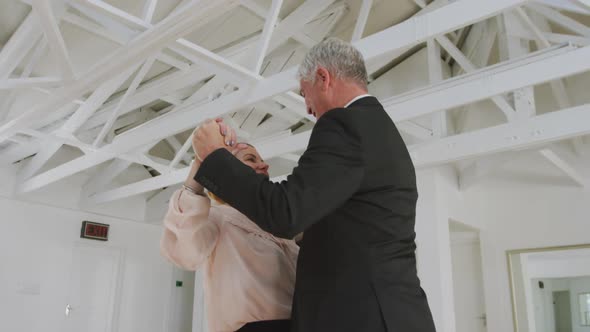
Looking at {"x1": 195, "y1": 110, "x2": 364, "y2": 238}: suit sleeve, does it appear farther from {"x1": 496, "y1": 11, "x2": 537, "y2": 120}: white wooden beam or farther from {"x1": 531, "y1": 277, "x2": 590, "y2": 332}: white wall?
{"x1": 531, "y1": 277, "x2": 590, "y2": 332}: white wall

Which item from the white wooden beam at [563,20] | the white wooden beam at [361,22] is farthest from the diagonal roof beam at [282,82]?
the white wooden beam at [563,20]

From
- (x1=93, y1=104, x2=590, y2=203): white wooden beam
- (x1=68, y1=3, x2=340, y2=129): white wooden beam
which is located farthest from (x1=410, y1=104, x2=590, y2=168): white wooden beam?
(x1=68, y1=3, x2=340, y2=129): white wooden beam

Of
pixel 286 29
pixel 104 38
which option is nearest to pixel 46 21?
pixel 104 38

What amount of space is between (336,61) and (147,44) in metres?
2.35

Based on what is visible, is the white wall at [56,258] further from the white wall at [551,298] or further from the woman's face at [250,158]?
the woman's face at [250,158]

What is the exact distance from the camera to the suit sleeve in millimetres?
845

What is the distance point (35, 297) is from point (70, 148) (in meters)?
2.13

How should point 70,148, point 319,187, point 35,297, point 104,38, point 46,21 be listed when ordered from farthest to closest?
point 70,148, point 35,297, point 104,38, point 46,21, point 319,187

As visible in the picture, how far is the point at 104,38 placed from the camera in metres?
4.61

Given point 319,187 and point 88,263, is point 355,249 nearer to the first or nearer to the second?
point 319,187

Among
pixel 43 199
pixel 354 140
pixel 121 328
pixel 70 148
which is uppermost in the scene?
pixel 70 148

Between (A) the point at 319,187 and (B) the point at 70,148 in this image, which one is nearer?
(A) the point at 319,187

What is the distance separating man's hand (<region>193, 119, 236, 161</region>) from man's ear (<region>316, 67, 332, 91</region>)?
0.71 ft

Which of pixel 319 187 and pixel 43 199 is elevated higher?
pixel 43 199
